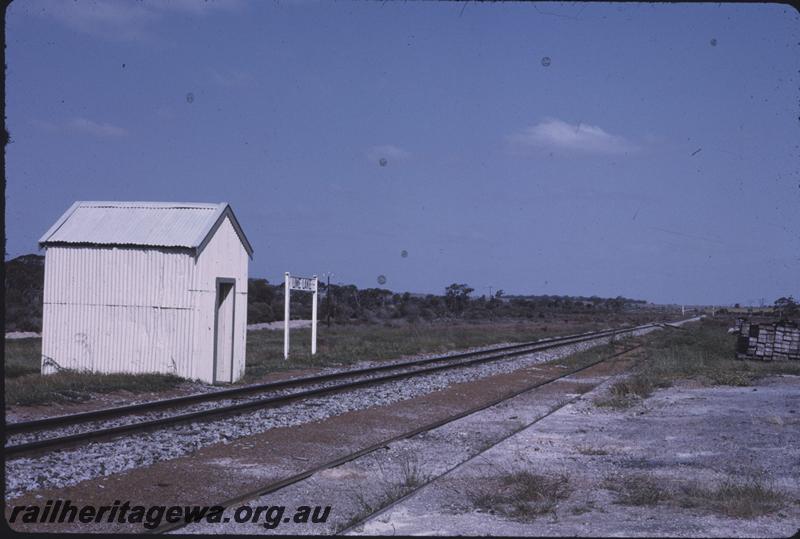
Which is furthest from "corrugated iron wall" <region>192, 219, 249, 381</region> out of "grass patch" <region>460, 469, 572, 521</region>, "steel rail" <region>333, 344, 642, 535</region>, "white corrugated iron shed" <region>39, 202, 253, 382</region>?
"grass patch" <region>460, 469, 572, 521</region>

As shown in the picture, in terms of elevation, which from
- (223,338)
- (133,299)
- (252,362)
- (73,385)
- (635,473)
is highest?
(133,299)

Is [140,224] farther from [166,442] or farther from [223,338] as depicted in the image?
[166,442]

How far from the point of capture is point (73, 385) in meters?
17.4

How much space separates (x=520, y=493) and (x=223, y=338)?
547 inches

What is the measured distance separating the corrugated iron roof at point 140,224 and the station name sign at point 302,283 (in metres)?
6.01

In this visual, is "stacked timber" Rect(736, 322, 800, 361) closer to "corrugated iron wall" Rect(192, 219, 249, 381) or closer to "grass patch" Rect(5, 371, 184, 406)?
"corrugated iron wall" Rect(192, 219, 249, 381)

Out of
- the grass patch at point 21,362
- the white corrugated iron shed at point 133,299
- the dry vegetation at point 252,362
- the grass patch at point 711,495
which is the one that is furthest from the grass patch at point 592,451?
the grass patch at point 21,362

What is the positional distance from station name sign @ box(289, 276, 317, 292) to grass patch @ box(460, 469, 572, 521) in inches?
742

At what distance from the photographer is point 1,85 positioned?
692cm

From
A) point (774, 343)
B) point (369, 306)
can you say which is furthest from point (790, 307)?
point (369, 306)

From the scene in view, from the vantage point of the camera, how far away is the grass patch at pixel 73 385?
15.8 metres

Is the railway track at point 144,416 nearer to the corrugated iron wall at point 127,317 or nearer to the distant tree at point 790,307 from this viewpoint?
the corrugated iron wall at point 127,317

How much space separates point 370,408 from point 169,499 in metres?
8.52

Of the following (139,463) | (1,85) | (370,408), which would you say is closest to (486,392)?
(370,408)
